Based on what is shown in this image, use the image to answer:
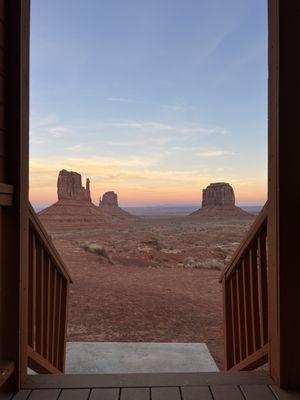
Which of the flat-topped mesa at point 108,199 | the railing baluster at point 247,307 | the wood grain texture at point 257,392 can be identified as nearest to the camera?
the wood grain texture at point 257,392

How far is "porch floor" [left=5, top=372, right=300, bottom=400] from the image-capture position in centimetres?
174

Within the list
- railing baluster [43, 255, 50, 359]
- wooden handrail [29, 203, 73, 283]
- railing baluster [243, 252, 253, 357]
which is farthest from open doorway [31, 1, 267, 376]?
railing baluster [43, 255, 50, 359]

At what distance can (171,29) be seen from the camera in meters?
17.8

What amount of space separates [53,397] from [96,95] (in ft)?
95.7

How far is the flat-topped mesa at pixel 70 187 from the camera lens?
2037 inches

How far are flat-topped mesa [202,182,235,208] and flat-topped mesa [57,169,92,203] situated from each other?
22.6m

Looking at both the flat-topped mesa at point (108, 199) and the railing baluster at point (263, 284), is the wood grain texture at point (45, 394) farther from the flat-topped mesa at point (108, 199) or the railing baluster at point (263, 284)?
the flat-topped mesa at point (108, 199)

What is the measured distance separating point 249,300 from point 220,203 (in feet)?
200

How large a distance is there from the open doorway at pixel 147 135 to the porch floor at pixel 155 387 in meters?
1.27

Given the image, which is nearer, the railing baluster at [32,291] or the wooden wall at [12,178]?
the wooden wall at [12,178]

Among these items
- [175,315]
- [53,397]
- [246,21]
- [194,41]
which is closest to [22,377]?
[53,397]

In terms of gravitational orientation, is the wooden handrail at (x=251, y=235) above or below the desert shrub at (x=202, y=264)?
above

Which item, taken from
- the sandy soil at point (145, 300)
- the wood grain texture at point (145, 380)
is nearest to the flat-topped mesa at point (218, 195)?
the sandy soil at point (145, 300)
